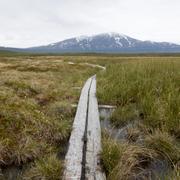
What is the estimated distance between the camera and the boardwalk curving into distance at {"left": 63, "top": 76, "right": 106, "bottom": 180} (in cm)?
290

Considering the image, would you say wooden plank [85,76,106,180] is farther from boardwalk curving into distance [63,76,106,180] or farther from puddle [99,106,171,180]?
puddle [99,106,171,180]

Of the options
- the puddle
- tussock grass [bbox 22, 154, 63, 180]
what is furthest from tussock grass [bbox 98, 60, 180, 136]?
tussock grass [bbox 22, 154, 63, 180]

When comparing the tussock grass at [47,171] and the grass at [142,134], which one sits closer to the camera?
the tussock grass at [47,171]

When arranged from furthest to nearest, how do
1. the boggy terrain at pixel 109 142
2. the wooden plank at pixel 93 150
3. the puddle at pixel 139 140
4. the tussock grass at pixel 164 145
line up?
1. the tussock grass at pixel 164 145
2. the puddle at pixel 139 140
3. the boggy terrain at pixel 109 142
4. the wooden plank at pixel 93 150

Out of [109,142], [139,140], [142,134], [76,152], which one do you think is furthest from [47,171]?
[142,134]

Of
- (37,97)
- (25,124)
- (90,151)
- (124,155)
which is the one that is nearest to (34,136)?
(25,124)

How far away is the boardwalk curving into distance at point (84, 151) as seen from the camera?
9.51 feet

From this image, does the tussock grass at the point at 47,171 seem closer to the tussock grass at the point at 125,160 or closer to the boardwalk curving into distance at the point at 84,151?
the boardwalk curving into distance at the point at 84,151

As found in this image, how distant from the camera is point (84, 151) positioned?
347cm

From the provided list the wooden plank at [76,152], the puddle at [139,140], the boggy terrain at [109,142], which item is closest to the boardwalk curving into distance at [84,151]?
the wooden plank at [76,152]

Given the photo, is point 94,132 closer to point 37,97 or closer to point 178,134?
point 178,134

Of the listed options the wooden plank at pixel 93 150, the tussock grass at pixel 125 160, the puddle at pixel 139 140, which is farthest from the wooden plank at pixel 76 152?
the puddle at pixel 139 140

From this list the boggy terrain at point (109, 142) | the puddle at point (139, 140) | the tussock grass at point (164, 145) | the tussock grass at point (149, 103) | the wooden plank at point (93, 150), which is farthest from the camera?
the tussock grass at point (149, 103)

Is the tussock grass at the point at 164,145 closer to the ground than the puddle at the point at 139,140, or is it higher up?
higher up
